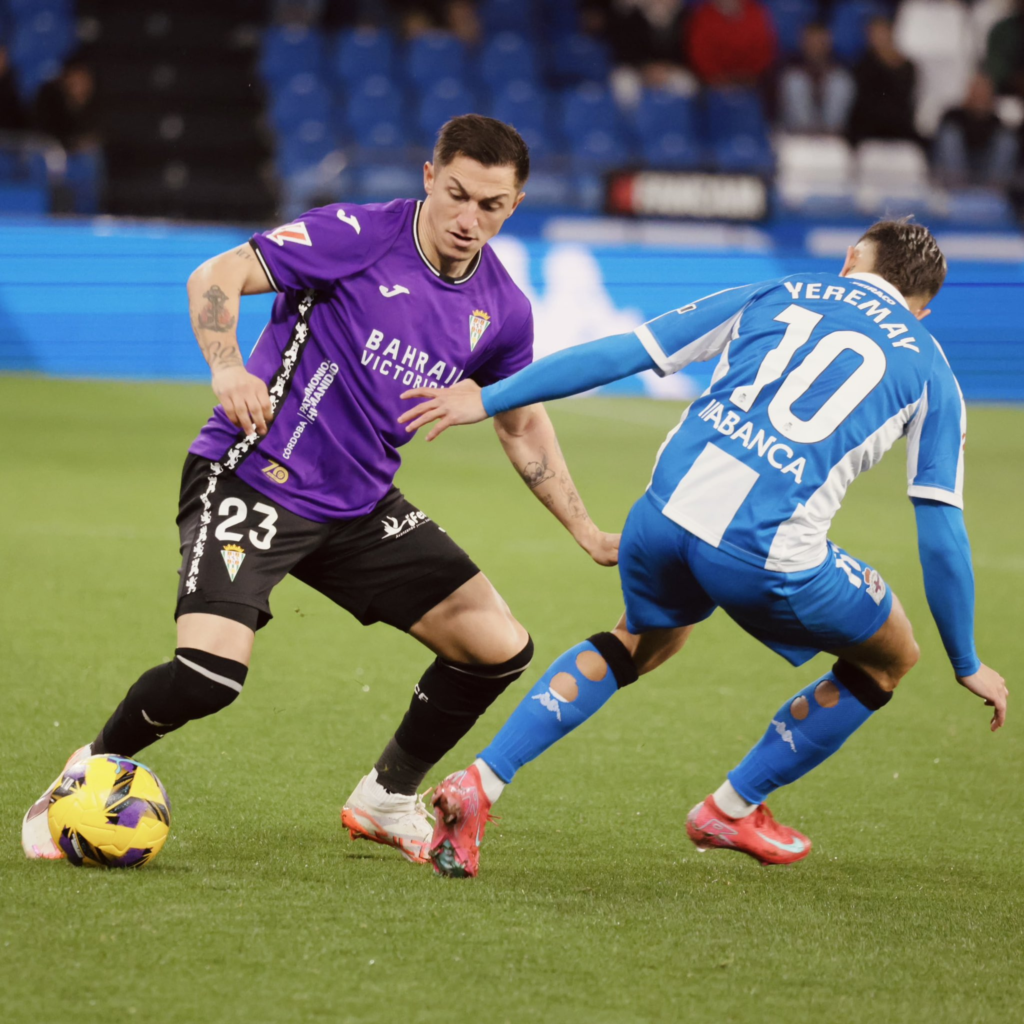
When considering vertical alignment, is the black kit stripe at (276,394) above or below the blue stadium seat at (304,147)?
above

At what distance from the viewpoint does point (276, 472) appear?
3799mm

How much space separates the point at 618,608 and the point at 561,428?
563 cm

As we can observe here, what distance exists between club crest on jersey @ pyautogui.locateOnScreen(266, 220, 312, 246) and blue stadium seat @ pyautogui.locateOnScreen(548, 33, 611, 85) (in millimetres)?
15177

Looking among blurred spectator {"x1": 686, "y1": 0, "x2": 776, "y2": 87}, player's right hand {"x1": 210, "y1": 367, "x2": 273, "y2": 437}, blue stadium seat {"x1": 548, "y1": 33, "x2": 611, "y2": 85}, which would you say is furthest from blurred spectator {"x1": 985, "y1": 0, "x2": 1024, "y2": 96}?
player's right hand {"x1": 210, "y1": 367, "x2": 273, "y2": 437}

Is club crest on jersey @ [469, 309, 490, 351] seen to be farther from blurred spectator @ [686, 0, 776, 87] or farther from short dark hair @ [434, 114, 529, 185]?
blurred spectator @ [686, 0, 776, 87]

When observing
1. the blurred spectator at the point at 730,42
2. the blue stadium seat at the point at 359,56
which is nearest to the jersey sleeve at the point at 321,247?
the blue stadium seat at the point at 359,56

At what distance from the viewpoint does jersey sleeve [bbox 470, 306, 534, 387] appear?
4.07 m

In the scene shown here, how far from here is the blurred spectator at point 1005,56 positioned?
18641 mm

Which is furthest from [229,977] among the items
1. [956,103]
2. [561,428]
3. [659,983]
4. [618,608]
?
[956,103]

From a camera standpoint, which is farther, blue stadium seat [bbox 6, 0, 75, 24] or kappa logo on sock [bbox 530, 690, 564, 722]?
blue stadium seat [bbox 6, 0, 75, 24]

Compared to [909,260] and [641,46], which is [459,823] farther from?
[641,46]

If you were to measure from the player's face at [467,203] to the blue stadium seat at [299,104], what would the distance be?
13.3 meters

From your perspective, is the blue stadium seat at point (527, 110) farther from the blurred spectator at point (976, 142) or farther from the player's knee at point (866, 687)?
the player's knee at point (866, 687)

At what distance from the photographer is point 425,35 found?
680 inches
